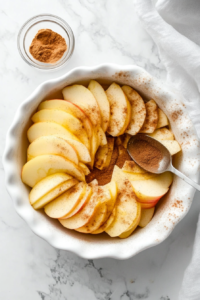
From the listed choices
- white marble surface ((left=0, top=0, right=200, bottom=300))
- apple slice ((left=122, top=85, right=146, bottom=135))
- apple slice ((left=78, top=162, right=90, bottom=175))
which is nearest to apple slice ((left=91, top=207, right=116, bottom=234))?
apple slice ((left=78, top=162, right=90, bottom=175))

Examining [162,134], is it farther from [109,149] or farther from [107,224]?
[107,224]

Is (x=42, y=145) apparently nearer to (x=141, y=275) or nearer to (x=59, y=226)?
(x=59, y=226)

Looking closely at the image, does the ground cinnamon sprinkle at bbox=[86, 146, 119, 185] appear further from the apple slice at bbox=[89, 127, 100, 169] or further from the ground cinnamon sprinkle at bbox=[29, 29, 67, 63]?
the ground cinnamon sprinkle at bbox=[29, 29, 67, 63]

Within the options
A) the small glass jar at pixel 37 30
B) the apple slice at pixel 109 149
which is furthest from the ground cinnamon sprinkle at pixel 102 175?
the small glass jar at pixel 37 30

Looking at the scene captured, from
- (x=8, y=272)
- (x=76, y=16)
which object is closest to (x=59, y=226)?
(x=8, y=272)

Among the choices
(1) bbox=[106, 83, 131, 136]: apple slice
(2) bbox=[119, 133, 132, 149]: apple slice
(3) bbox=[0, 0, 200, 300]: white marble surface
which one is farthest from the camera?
(3) bbox=[0, 0, 200, 300]: white marble surface

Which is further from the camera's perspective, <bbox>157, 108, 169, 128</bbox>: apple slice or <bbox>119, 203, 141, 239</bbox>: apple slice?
<bbox>157, 108, 169, 128</bbox>: apple slice
